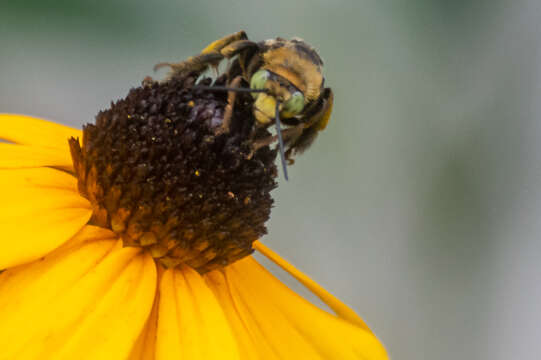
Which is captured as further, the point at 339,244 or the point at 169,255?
the point at 339,244

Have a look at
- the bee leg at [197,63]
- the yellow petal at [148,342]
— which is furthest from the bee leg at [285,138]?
the yellow petal at [148,342]

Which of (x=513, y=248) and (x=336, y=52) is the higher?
(x=336, y=52)

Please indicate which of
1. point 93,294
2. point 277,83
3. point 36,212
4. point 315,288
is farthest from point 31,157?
point 315,288

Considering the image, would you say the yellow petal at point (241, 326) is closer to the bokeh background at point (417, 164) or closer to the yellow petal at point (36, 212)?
the yellow petal at point (36, 212)

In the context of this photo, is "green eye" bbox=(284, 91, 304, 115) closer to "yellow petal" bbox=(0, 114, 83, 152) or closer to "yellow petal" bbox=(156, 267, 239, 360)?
"yellow petal" bbox=(156, 267, 239, 360)

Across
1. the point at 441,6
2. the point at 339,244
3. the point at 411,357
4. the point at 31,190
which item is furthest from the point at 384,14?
the point at 31,190

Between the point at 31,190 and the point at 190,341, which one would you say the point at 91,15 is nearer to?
the point at 31,190

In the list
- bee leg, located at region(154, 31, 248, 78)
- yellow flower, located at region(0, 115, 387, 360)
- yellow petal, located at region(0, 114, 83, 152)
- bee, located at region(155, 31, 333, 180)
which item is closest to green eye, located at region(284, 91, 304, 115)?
bee, located at region(155, 31, 333, 180)
